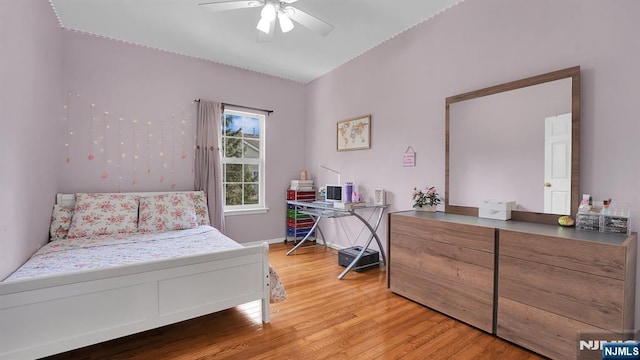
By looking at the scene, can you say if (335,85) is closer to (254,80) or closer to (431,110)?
(254,80)

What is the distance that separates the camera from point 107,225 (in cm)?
281

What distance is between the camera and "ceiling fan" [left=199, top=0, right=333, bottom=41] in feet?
6.99

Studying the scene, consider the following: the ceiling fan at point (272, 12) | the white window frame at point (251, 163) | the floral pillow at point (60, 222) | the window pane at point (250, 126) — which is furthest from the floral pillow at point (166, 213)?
the ceiling fan at point (272, 12)

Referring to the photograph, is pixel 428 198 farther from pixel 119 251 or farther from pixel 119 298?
pixel 119 251

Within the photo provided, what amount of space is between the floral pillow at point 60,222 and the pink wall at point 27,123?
0.06 meters

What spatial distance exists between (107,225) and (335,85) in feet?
10.5

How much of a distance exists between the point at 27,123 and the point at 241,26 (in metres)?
1.97

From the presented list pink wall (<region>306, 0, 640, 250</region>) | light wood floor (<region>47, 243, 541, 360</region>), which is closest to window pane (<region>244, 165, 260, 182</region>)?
pink wall (<region>306, 0, 640, 250</region>)

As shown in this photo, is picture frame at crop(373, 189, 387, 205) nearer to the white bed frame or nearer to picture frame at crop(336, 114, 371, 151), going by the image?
picture frame at crop(336, 114, 371, 151)

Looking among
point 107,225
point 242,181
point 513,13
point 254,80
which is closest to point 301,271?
point 242,181

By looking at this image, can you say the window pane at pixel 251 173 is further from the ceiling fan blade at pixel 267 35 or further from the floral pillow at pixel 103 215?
the ceiling fan blade at pixel 267 35

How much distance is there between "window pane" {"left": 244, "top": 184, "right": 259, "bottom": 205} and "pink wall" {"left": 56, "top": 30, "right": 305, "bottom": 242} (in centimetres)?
26

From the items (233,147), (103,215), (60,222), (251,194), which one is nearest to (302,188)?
(251,194)

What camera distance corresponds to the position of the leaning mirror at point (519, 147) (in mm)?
1944
